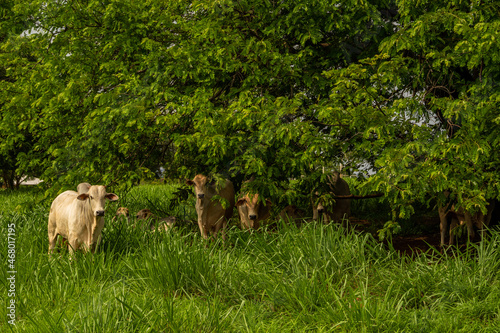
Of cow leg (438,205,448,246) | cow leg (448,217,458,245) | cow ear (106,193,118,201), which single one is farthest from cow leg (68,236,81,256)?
cow leg (438,205,448,246)

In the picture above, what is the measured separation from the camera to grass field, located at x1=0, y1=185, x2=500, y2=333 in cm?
449

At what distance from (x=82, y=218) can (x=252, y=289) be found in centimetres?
229

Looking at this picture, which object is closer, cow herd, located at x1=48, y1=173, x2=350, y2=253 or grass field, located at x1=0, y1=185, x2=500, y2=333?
grass field, located at x1=0, y1=185, x2=500, y2=333

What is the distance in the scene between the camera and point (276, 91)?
868cm

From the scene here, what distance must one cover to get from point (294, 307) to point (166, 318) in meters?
1.21

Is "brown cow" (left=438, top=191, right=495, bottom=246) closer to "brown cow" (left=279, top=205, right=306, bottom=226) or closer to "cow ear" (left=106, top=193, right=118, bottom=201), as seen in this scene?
"brown cow" (left=279, top=205, right=306, bottom=226)

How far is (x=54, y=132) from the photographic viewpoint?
9.43 meters

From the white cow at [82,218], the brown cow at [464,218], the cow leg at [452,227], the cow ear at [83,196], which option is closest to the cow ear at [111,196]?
the white cow at [82,218]

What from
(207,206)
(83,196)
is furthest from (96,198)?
(207,206)

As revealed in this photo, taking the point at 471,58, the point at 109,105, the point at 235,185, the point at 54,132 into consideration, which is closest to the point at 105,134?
the point at 109,105

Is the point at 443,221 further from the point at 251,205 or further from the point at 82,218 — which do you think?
the point at 82,218

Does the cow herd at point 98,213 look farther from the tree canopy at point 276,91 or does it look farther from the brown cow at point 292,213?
the tree canopy at point 276,91

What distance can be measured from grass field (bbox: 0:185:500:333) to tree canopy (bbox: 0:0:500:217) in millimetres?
868

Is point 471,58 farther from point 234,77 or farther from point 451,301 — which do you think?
point 234,77
